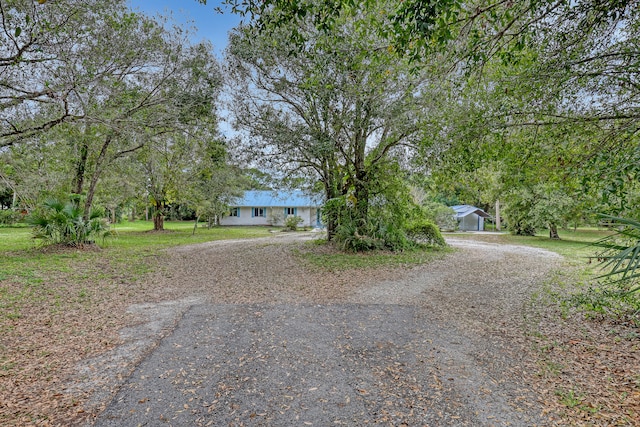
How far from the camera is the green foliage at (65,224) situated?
35.2 ft

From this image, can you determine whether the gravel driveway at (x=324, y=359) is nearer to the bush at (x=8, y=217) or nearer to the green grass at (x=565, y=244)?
the green grass at (x=565, y=244)

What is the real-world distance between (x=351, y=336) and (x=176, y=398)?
2.18 metres

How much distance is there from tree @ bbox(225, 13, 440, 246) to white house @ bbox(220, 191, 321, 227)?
1887 cm

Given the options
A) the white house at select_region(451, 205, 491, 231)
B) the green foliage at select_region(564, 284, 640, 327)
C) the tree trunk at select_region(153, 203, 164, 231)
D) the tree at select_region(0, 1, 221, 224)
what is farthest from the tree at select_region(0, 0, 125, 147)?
the white house at select_region(451, 205, 491, 231)

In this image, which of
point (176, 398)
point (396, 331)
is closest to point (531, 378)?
point (396, 331)

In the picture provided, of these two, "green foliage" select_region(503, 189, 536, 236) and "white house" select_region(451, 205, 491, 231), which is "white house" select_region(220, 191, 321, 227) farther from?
"green foliage" select_region(503, 189, 536, 236)

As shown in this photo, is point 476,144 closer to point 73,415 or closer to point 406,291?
point 406,291

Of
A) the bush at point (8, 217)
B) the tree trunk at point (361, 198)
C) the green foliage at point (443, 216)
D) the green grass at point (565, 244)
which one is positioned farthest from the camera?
the green foliage at point (443, 216)

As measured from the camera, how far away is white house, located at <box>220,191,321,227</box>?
31.4 m

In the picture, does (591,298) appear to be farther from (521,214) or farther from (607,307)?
(521,214)

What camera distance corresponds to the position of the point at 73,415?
2.65 meters

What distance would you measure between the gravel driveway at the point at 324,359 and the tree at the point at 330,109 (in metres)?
4.62

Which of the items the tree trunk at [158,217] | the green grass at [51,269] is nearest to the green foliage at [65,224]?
the green grass at [51,269]

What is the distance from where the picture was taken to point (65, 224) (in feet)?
36.4
